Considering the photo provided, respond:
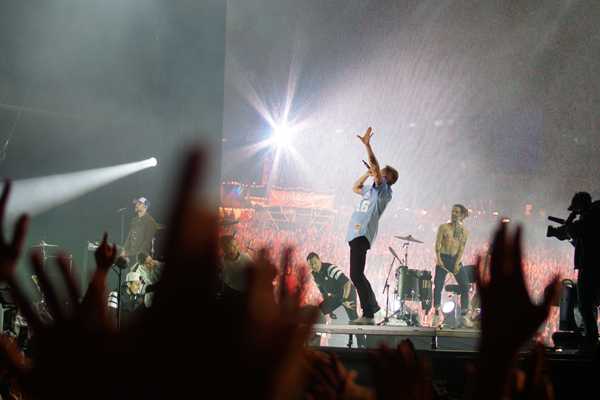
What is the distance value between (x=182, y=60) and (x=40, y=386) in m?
8.88

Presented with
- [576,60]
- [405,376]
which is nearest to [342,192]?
[576,60]

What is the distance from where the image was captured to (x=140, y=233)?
868cm

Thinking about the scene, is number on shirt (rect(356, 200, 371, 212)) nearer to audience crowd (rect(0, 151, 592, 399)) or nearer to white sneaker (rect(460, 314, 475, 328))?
white sneaker (rect(460, 314, 475, 328))

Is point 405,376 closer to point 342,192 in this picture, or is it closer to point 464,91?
point 342,192

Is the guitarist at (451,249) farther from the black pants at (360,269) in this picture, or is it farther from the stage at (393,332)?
the black pants at (360,269)

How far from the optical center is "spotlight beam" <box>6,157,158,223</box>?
9.34 m

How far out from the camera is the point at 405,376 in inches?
29.6

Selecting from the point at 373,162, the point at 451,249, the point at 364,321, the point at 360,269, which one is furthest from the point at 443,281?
the point at 373,162

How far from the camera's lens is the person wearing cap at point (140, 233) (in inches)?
336

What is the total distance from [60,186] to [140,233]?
1818 mm

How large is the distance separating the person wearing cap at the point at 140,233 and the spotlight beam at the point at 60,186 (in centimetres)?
106

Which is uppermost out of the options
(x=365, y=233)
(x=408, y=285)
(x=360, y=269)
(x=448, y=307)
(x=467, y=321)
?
(x=365, y=233)

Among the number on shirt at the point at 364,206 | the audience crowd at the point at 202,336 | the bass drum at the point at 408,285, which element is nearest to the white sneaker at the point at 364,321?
the number on shirt at the point at 364,206

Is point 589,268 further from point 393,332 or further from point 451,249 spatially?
point 451,249
